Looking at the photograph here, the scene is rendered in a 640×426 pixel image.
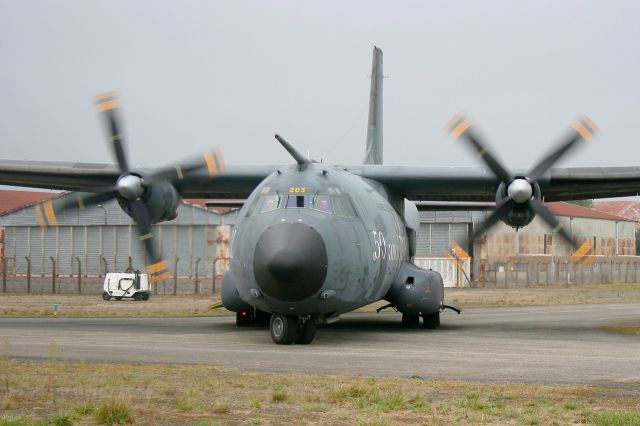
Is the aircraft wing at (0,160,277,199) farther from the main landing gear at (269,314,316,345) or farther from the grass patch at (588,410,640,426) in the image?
the grass patch at (588,410,640,426)

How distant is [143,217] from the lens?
24672mm

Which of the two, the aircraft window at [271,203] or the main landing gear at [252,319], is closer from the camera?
the aircraft window at [271,203]

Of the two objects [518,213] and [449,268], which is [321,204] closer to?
[518,213]

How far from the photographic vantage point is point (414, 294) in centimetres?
2383

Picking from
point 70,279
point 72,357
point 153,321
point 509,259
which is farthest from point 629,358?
point 70,279

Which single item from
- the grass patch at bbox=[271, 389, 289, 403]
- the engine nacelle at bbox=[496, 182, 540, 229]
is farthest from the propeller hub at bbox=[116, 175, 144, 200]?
the grass patch at bbox=[271, 389, 289, 403]

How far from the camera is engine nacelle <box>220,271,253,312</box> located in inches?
912

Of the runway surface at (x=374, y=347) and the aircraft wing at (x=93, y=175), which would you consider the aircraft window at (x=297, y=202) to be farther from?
the aircraft wing at (x=93, y=175)

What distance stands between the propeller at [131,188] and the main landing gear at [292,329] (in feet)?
18.6

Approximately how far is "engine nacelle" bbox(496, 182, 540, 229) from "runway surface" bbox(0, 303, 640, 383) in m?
2.89

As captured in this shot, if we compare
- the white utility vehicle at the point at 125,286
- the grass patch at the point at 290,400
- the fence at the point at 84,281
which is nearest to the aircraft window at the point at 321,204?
the grass patch at the point at 290,400

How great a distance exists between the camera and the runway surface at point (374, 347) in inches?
575

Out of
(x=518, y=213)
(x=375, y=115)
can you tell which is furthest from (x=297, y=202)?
(x=375, y=115)

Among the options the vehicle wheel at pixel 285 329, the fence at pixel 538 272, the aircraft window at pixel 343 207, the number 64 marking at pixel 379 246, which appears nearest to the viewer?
the vehicle wheel at pixel 285 329
